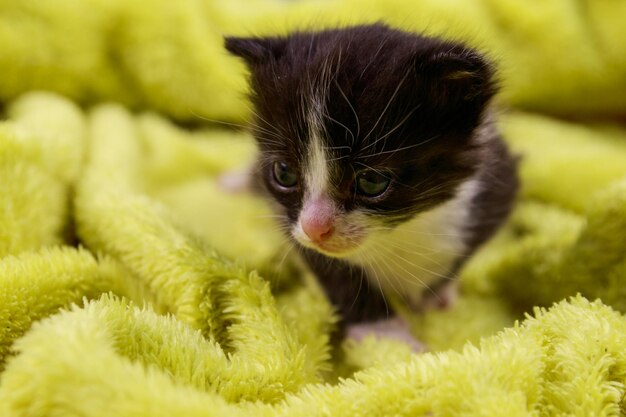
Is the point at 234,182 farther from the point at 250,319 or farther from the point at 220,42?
the point at 250,319

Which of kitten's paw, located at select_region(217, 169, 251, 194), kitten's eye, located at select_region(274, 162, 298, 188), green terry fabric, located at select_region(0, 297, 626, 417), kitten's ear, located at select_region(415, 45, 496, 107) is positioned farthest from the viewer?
kitten's paw, located at select_region(217, 169, 251, 194)

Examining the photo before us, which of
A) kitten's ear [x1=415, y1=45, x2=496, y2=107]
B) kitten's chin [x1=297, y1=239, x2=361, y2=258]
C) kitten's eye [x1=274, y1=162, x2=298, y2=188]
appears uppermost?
kitten's ear [x1=415, y1=45, x2=496, y2=107]

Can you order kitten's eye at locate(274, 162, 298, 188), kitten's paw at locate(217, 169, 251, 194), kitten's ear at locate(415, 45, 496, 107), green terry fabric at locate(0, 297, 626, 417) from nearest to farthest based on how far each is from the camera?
green terry fabric at locate(0, 297, 626, 417)
kitten's ear at locate(415, 45, 496, 107)
kitten's eye at locate(274, 162, 298, 188)
kitten's paw at locate(217, 169, 251, 194)

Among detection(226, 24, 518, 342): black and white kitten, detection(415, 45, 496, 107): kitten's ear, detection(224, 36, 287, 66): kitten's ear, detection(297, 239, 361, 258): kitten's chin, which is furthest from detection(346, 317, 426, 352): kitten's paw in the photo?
detection(224, 36, 287, 66): kitten's ear

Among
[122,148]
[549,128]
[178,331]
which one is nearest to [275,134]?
[178,331]

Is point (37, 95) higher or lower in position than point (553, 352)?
higher

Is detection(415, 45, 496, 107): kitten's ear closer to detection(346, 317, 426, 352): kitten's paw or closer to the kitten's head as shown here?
the kitten's head

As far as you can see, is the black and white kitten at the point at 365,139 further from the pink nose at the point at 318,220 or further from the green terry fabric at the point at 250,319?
the green terry fabric at the point at 250,319

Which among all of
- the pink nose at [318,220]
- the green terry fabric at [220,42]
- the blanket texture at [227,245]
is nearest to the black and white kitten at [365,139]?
the pink nose at [318,220]

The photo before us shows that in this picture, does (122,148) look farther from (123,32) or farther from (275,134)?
(275,134)
